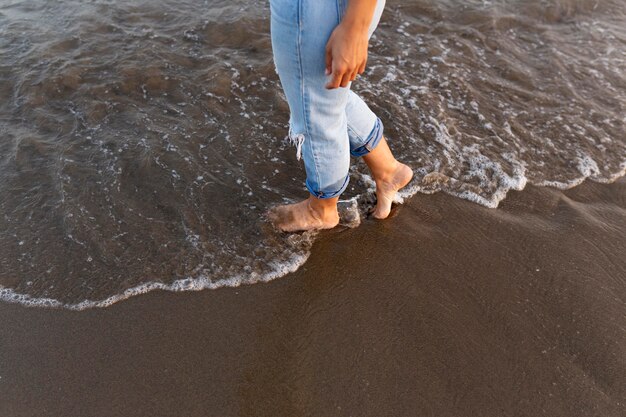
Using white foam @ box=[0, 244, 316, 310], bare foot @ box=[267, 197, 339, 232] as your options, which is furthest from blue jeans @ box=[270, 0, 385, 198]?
white foam @ box=[0, 244, 316, 310]

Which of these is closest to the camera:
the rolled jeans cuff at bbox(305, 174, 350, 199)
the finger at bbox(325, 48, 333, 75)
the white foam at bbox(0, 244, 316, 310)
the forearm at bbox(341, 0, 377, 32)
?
the forearm at bbox(341, 0, 377, 32)

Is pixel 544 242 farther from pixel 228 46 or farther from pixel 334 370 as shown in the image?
pixel 228 46

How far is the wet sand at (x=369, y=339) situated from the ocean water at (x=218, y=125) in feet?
0.58

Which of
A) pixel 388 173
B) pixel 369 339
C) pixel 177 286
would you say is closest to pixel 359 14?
pixel 388 173

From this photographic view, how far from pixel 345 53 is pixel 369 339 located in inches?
41.8

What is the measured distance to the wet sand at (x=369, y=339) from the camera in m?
1.71

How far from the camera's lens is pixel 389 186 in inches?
94.7

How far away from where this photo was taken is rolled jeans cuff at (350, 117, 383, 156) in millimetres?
2182

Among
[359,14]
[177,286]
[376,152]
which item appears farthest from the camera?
[376,152]

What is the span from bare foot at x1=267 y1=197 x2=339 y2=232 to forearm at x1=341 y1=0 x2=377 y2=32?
37.7 inches

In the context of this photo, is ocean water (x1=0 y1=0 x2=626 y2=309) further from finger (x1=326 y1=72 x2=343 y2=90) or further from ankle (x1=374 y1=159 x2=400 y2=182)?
finger (x1=326 y1=72 x2=343 y2=90)

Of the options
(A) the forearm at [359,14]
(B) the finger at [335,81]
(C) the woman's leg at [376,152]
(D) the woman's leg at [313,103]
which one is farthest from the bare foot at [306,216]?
(A) the forearm at [359,14]

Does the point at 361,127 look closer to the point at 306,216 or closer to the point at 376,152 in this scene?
the point at 376,152

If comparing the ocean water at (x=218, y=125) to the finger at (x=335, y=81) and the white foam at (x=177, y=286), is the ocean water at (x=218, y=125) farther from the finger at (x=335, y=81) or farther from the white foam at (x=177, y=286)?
the finger at (x=335, y=81)
